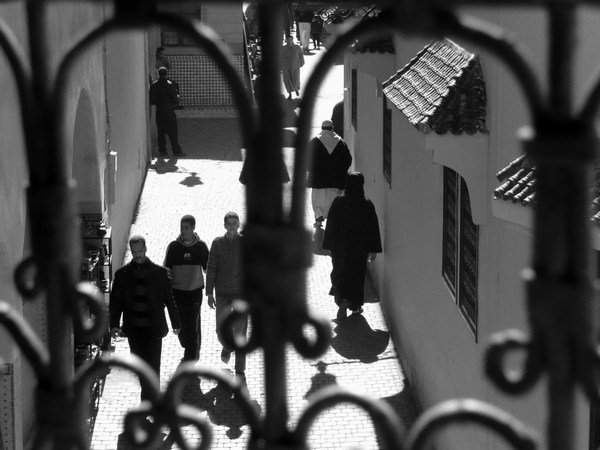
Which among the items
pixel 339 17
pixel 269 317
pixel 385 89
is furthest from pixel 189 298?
pixel 269 317

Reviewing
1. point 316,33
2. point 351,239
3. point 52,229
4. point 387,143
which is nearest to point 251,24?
point 316,33

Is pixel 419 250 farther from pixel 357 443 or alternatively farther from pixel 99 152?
pixel 99 152

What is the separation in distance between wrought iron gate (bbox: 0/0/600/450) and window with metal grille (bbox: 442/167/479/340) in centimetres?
592

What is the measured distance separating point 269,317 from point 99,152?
1057 centimetres

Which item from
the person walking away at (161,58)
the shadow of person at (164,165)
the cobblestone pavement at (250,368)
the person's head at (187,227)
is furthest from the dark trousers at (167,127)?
the person's head at (187,227)

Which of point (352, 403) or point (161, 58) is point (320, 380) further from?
point (161, 58)

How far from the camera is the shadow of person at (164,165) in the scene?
21.7 metres

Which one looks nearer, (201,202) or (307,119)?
(307,119)

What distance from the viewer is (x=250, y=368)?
12.1 m

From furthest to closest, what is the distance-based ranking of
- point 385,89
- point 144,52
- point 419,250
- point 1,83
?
point 144,52 < point 419,250 < point 385,89 < point 1,83

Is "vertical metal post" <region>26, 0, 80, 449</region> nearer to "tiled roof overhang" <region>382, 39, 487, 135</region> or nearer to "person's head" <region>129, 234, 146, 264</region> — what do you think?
"tiled roof overhang" <region>382, 39, 487, 135</region>

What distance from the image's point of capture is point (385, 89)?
977cm

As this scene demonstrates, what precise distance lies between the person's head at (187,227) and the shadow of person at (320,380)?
5.86 feet

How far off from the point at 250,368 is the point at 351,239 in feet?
6.98
